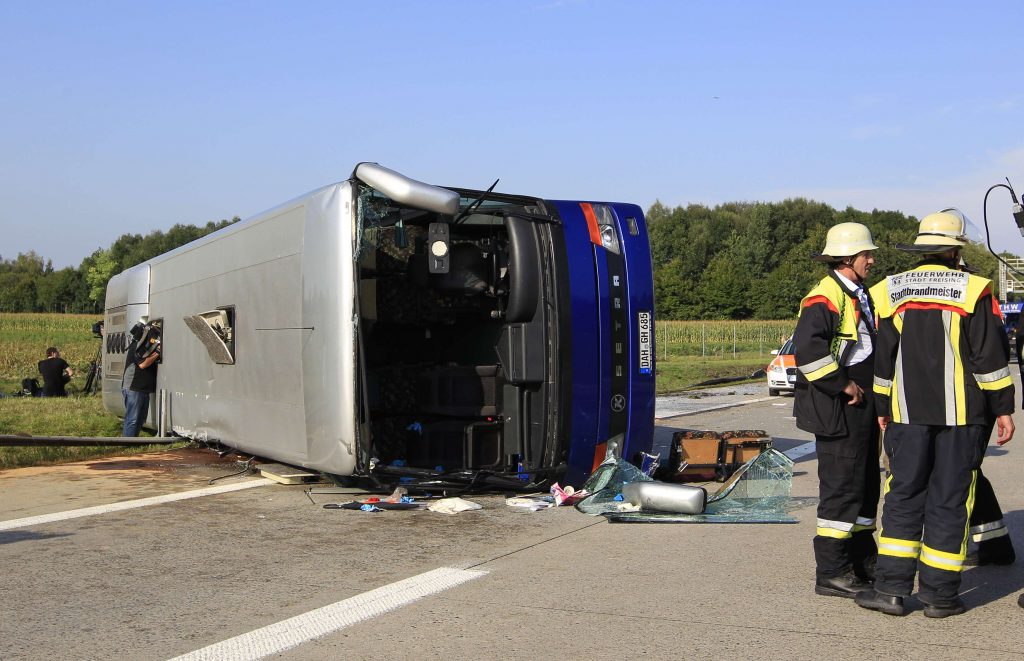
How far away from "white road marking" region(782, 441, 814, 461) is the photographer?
302 inches

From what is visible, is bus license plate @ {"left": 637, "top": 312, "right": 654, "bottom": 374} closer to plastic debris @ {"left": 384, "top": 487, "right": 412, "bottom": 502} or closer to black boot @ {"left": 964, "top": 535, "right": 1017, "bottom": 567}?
plastic debris @ {"left": 384, "top": 487, "right": 412, "bottom": 502}

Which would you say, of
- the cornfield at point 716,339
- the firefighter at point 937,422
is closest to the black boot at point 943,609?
the firefighter at point 937,422

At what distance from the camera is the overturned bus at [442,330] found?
7.86 meters

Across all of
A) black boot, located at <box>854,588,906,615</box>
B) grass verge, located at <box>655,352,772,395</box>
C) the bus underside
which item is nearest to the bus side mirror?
the bus underside

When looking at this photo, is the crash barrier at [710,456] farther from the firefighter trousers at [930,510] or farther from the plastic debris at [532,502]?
the firefighter trousers at [930,510]

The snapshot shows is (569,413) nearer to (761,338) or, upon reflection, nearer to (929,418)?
(929,418)

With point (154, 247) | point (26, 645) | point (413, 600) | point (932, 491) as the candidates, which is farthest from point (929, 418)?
point (154, 247)

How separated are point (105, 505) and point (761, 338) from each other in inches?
1711

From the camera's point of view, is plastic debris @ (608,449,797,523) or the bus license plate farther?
the bus license plate

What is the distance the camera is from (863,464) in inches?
212

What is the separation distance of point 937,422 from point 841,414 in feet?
1.70

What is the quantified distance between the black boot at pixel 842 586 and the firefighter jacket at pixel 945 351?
0.85m

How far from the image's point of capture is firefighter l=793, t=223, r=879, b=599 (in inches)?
209

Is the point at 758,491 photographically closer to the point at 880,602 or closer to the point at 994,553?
the point at 994,553
